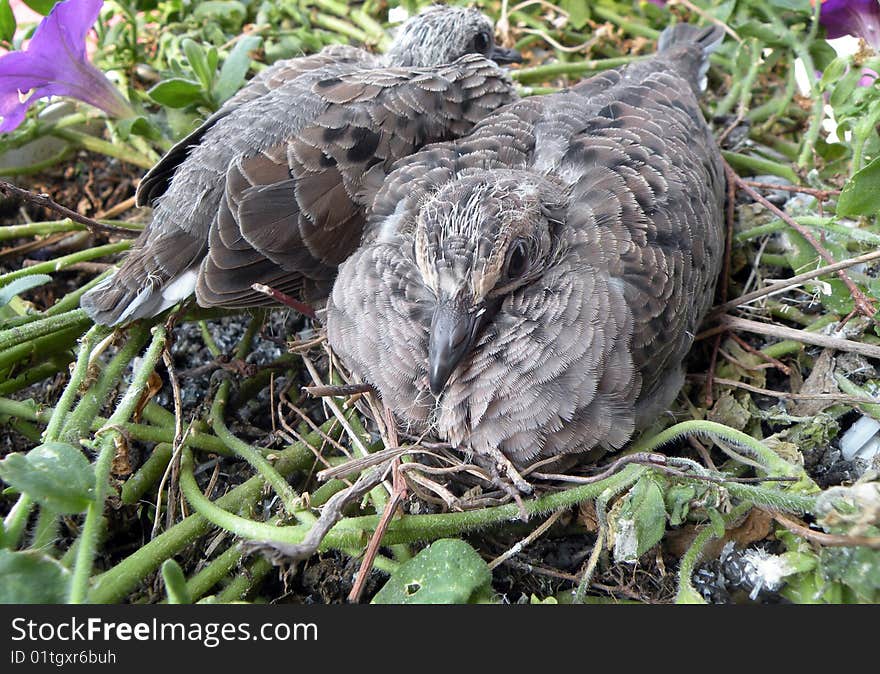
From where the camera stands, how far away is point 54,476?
1.19 metres

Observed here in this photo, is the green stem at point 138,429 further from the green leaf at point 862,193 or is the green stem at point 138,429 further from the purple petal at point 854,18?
the purple petal at point 854,18

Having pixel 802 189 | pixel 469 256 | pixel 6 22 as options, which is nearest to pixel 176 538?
pixel 469 256

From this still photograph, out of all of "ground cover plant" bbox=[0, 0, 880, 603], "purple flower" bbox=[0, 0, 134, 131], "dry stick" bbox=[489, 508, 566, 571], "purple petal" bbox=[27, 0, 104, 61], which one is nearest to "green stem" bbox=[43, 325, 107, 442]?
"ground cover plant" bbox=[0, 0, 880, 603]

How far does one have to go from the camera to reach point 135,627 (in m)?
1.20

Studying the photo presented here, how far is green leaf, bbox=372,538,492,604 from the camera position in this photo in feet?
4.17

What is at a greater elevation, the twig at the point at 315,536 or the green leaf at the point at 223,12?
the green leaf at the point at 223,12

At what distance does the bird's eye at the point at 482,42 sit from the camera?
2.51 meters

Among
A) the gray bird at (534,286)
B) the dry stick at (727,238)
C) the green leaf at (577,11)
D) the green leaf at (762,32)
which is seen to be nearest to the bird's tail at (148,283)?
the gray bird at (534,286)

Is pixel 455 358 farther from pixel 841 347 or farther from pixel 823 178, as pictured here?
pixel 823 178

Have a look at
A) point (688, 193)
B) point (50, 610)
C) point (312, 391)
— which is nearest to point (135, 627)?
point (50, 610)

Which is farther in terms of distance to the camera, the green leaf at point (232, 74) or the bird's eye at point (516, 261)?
the green leaf at point (232, 74)

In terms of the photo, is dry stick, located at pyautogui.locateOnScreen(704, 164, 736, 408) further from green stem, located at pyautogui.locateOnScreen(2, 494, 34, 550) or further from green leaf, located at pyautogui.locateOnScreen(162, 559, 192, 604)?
green stem, located at pyautogui.locateOnScreen(2, 494, 34, 550)

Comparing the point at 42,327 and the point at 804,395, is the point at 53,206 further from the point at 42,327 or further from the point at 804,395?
the point at 804,395

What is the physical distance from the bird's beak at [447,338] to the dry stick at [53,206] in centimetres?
101
